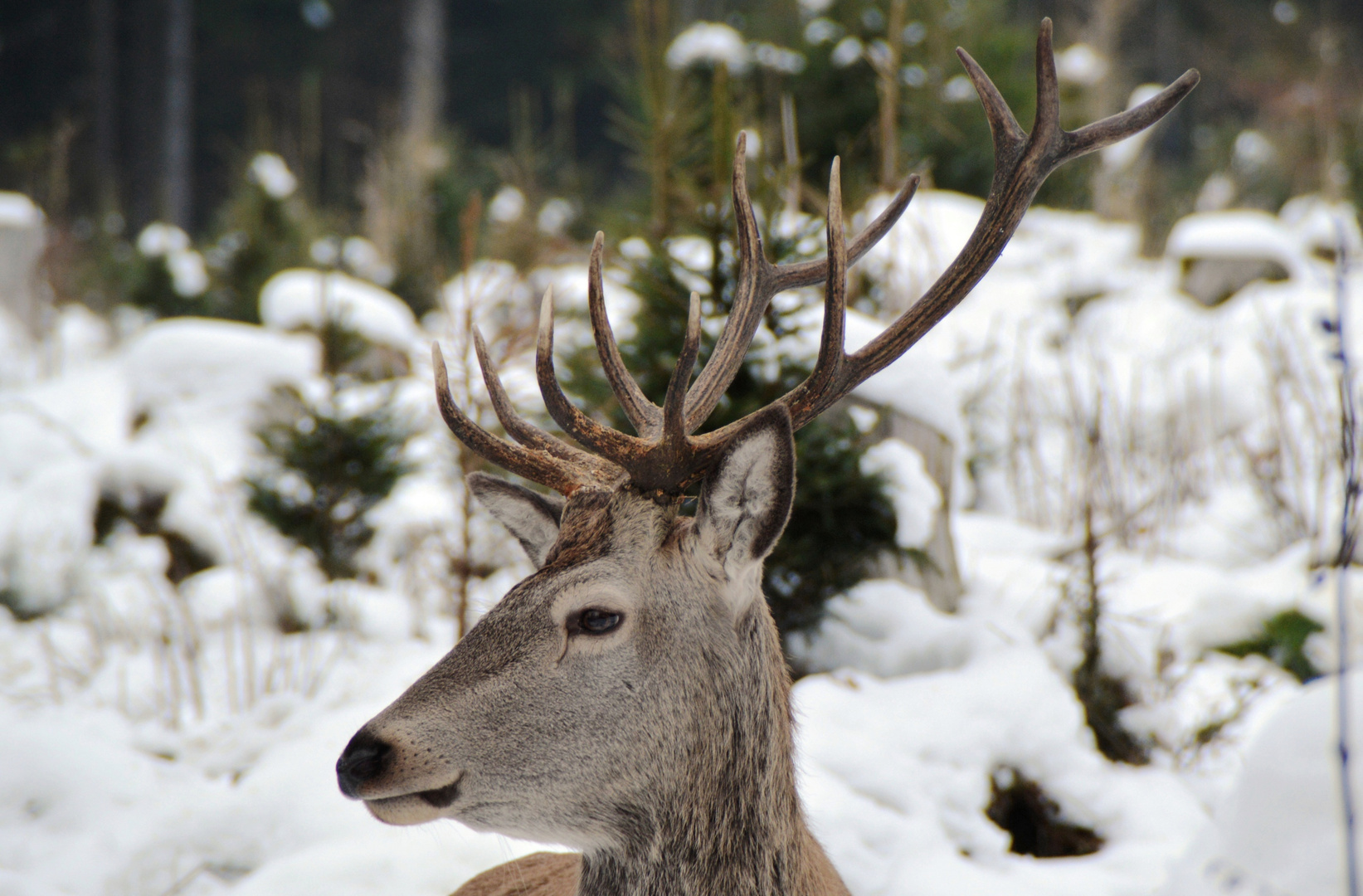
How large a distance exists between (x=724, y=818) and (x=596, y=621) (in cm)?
37

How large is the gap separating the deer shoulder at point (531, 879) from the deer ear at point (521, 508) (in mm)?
604

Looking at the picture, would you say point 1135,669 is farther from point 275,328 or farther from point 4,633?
point 275,328

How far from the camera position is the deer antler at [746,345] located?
5.44 ft

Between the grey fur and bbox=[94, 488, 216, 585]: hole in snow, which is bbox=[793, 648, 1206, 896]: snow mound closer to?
the grey fur

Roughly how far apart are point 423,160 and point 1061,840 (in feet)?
34.7

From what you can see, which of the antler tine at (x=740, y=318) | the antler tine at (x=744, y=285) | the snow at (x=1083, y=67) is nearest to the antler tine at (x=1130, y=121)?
the antler tine at (x=744, y=285)

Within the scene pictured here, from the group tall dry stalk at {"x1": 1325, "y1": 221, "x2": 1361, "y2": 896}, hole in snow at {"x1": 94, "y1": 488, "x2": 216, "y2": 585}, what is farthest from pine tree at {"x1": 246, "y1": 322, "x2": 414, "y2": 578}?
tall dry stalk at {"x1": 1325, "y1": 221, "x2": 1361, "y2": 896}

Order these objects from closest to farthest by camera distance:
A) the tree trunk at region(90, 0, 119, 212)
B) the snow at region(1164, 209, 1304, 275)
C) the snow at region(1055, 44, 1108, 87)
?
the snow at region(1164, 209, 1304, 275) < the snow at region(1055, 44, 1108, 87) < the tree trunk at region(90, 0, 119, 212)

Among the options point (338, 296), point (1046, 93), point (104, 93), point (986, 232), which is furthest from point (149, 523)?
point (104, 93)

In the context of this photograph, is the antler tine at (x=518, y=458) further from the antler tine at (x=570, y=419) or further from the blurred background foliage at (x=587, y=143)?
the blurred background foliage at (x=587, y=143)

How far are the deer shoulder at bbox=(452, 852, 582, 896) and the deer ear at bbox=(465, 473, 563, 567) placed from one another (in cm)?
60

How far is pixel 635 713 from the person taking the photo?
1.56 metres

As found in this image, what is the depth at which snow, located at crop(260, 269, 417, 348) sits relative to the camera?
290 inches

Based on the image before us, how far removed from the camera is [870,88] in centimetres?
768
